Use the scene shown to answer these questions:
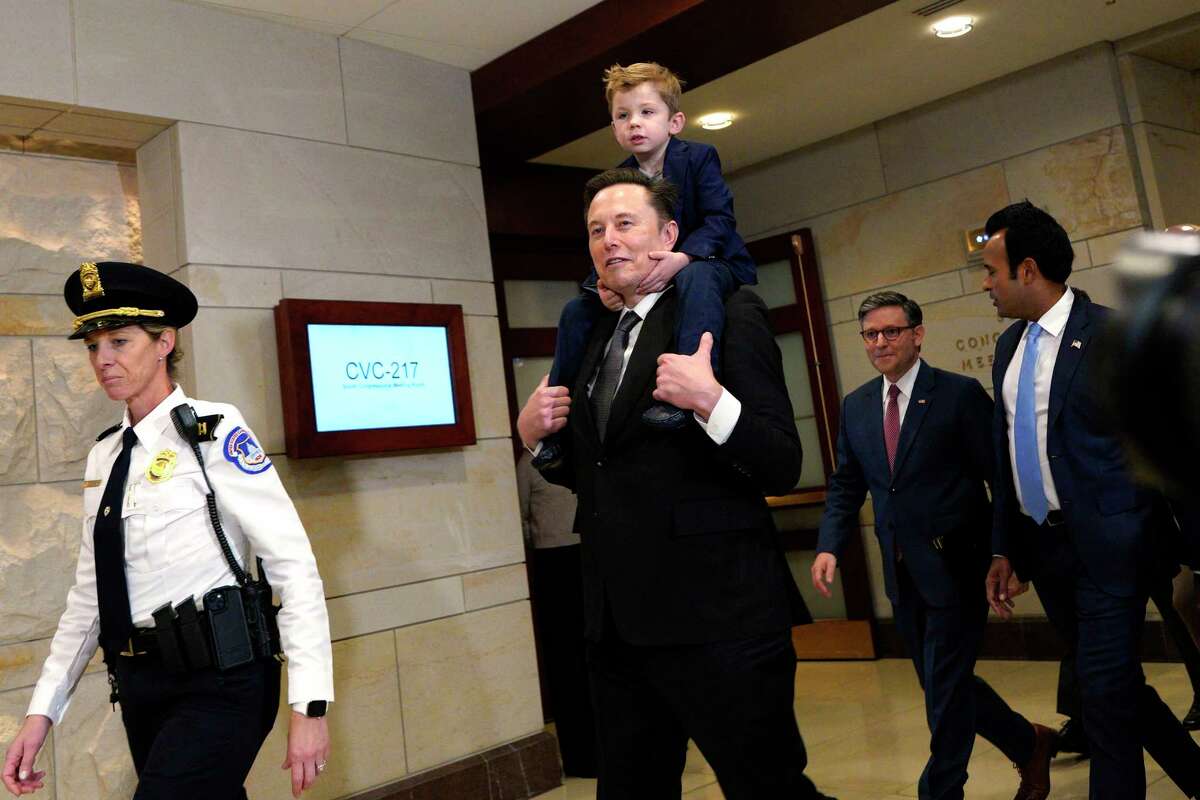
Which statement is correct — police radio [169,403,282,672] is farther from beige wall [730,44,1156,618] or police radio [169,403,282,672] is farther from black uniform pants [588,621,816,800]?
beige wall [730,44,1156,618]

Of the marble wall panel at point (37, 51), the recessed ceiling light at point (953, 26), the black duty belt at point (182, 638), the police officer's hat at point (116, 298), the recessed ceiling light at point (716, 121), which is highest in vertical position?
the recessed ceiling light at point (716, 121)

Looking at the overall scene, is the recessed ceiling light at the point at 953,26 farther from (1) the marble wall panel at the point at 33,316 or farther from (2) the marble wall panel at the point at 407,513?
(1) the marble wall panel at the point at 33,316

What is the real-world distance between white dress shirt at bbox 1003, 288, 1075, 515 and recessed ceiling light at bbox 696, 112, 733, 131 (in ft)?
11.2

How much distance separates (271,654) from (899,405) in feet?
7.51

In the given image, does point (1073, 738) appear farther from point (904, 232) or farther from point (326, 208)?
point (326, 208)

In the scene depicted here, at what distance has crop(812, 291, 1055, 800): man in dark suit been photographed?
3.30 meters

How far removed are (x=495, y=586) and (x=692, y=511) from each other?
2872 millimetres

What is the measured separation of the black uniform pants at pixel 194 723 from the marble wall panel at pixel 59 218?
7.55ft

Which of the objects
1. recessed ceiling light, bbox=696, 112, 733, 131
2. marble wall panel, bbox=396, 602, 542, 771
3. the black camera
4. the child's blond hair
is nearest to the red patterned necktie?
the child's blond hair

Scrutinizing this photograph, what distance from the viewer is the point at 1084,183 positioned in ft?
19.5

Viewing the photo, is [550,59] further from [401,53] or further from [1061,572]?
[1061,572]

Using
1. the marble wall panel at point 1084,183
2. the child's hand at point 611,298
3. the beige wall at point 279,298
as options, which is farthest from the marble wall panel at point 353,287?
the marble wall panel at point 1084,183

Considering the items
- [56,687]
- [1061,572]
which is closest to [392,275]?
[56,687]

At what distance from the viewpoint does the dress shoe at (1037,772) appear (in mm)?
3555
